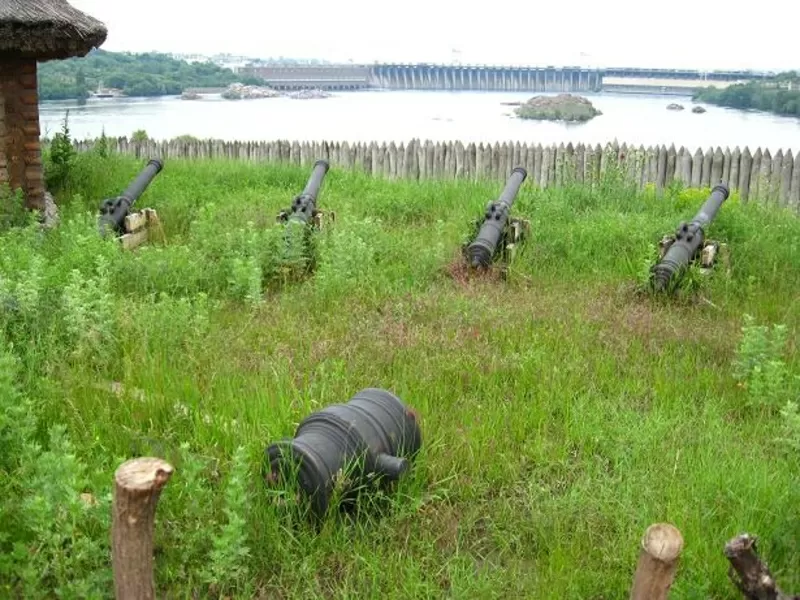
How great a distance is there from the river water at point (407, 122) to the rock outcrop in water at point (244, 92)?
0.42 meters

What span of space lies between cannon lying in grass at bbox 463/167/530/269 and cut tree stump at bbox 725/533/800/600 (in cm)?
470

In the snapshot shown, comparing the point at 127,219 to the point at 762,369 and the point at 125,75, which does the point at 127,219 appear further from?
the point at 125,75

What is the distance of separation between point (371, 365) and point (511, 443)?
1.15 m

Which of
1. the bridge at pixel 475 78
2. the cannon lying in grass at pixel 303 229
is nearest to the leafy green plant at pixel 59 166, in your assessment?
the cannon lying in grass at pixel 303 229

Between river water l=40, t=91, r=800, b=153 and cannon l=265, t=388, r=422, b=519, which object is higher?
river water l=40, t=91, r=800, b=153

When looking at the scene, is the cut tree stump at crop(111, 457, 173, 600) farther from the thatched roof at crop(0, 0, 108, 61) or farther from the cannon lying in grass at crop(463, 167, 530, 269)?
the thatched roof at crop(0, 0, 108, 61)

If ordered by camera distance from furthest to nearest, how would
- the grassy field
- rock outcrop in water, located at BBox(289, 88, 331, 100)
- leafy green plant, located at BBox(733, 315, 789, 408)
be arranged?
1. rock outcrop in water, located at BBox(289, 88, 331, 100)
2. leafy green plant, located at BBox(733, 315, 789, 408)
3. the grassy field

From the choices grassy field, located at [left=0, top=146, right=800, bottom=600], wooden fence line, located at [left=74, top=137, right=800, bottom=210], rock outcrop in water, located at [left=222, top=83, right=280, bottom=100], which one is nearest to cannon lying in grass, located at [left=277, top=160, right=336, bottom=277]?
grassy field, located at [left=0, top=146, right=800, bottom=600]

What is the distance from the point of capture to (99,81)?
27.2 meters

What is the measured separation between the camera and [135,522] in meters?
2.04

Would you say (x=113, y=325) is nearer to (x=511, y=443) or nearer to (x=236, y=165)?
(x=511, y=443)

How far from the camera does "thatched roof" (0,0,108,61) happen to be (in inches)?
302

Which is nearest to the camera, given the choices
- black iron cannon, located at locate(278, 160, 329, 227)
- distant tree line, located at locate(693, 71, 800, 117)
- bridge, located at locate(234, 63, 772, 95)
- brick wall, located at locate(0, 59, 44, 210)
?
black iron cannon, located at locate(278, 160, 329, 227)

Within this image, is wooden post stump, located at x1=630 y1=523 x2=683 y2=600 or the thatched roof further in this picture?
the thatched roof
